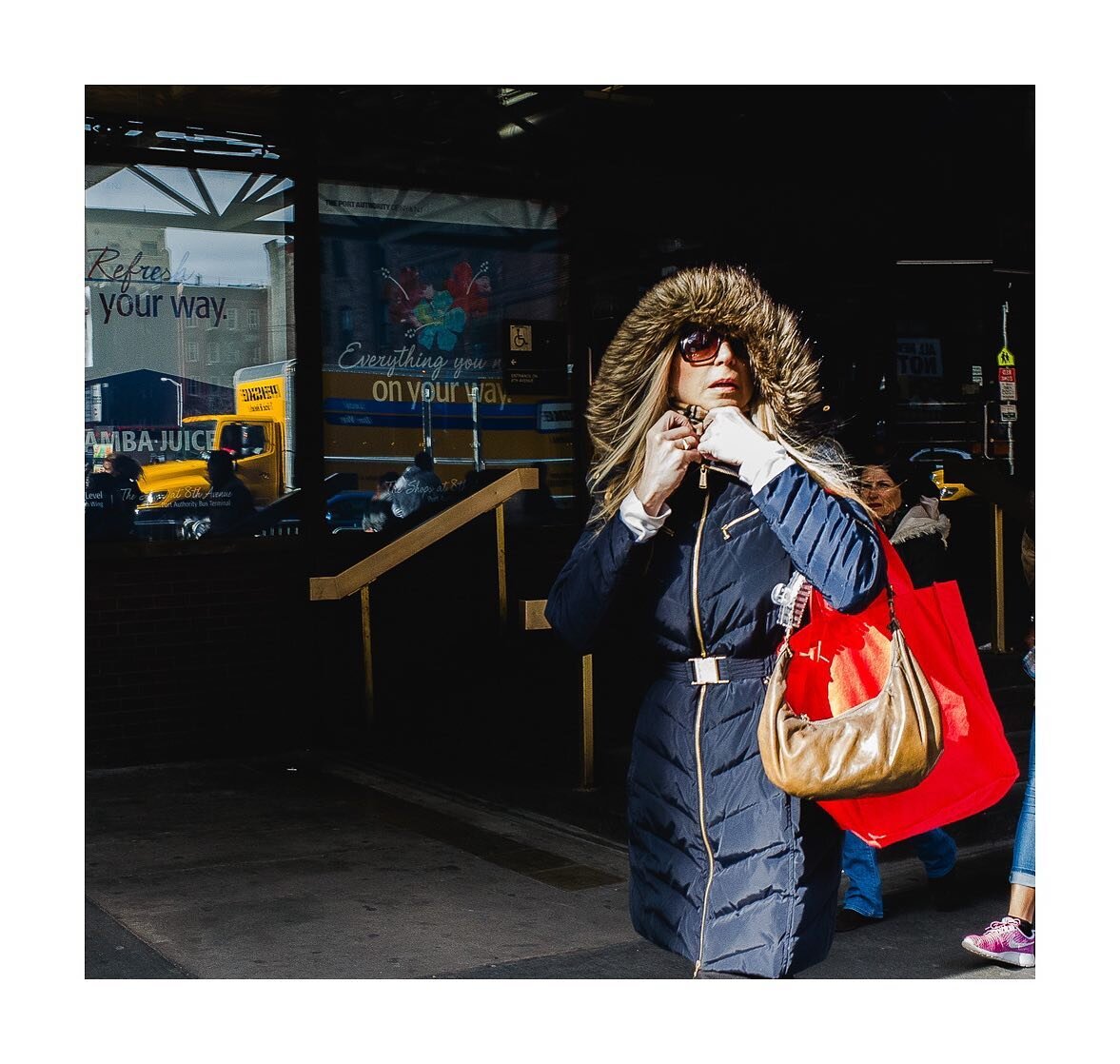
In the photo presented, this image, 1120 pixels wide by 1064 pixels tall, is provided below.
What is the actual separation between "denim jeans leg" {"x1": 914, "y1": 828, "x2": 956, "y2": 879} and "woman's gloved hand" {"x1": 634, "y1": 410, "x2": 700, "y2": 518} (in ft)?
7.86

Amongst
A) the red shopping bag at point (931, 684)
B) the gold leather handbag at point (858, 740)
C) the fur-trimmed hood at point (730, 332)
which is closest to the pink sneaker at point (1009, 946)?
the red shopping bag at point (931, 684)

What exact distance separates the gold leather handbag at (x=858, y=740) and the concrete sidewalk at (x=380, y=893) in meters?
1.59

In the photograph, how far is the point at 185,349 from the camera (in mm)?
7738

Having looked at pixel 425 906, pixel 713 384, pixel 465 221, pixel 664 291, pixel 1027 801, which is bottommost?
pixel 425 906

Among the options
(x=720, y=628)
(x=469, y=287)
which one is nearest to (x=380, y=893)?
(x=720, y=628)

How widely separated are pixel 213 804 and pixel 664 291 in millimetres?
4135

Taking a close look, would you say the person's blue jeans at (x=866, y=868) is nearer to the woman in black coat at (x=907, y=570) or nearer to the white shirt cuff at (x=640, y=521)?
the woman in black coat at (x=907, y=570)

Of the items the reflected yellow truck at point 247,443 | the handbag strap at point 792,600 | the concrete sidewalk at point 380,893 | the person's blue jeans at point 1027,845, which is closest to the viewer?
the handbag strap at point 792,600

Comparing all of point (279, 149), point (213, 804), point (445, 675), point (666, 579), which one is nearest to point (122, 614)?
point (213, 804)

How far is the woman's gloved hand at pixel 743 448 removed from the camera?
3510 mm

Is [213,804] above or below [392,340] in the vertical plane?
below

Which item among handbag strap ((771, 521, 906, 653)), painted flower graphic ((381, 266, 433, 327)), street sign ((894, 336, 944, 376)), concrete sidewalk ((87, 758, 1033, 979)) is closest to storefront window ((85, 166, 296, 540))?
painted flower graphic ((381, 266, 433, 327))

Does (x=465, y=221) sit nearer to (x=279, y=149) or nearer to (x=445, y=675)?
A: (x=279, y=149)

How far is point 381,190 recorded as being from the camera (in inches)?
322
